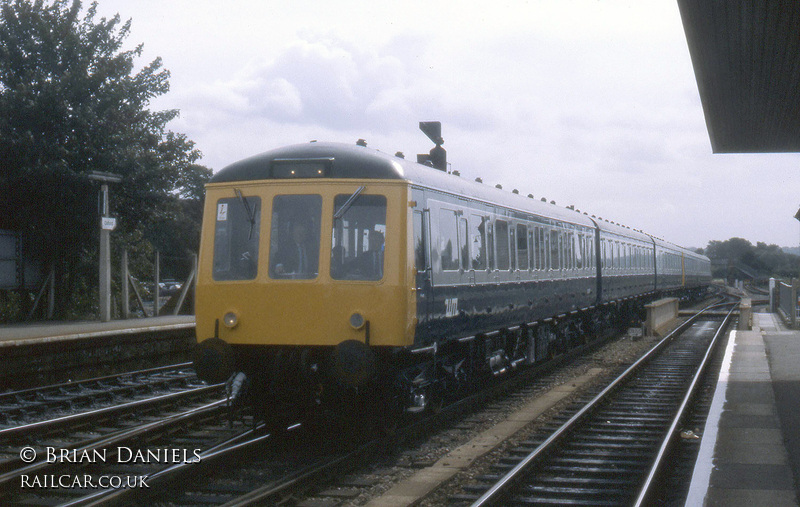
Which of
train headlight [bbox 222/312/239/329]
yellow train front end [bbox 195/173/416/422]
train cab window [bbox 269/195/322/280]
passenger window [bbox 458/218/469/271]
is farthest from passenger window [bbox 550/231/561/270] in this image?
train headlight [bbox 222/312/239/329]

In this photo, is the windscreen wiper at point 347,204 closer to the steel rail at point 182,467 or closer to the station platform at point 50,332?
the steel rail at point 182,467

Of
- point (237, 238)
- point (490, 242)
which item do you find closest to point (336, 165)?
point (237, 238)

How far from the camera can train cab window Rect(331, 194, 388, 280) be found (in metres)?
8.52

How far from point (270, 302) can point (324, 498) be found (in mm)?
2154

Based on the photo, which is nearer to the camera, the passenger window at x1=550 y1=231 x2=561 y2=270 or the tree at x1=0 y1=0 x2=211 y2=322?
the passenger window at x1=550 y1=231 x2=561 y2=270

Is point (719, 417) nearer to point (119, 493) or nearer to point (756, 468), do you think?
point (756, 468)

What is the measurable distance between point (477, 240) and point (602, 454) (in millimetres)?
3154

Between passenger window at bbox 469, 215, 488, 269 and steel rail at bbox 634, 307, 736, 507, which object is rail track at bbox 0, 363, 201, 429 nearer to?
passenger window at bbox 469, 215, 488, 269

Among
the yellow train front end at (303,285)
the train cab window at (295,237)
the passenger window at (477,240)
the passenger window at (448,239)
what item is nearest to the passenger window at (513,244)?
the passenger window at (477,240)

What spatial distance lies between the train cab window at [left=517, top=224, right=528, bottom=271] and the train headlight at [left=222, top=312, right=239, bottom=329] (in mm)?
5344

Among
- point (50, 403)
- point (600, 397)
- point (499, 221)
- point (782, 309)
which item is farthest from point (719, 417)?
point (782, 309)

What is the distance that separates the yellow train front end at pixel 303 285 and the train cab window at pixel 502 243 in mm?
3569

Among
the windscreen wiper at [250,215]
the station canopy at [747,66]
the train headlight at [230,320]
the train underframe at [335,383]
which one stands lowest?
the train underframe at [335,383]

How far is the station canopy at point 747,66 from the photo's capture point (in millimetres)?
9508
